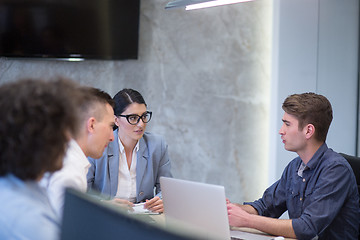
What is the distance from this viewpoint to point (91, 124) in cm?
227

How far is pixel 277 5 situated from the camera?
4461 mm

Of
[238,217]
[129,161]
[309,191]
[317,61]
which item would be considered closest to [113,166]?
[129,161]

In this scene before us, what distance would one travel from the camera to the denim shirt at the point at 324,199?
228 centimetres

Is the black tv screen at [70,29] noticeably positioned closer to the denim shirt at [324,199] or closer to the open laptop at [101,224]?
the denim shirt at [324,199]

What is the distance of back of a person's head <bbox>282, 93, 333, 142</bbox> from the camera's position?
254 cm

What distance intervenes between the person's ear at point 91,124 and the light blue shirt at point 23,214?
1.11m

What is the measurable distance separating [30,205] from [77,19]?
3.57 meters

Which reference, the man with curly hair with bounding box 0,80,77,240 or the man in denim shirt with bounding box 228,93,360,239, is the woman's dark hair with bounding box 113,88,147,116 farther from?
the man with curly hair with bounding box 0,80,77,240

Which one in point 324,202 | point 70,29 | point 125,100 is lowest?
point 324,202

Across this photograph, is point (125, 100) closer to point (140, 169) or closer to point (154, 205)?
point (140, 169)

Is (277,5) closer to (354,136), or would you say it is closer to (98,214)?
(354,136)

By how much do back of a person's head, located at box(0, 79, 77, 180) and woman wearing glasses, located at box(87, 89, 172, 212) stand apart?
186cm

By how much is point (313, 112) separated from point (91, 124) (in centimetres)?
112

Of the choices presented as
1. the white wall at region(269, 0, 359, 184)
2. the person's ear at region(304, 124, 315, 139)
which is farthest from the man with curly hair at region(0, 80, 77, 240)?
the white wall at region(269, 0, 359, 184)
